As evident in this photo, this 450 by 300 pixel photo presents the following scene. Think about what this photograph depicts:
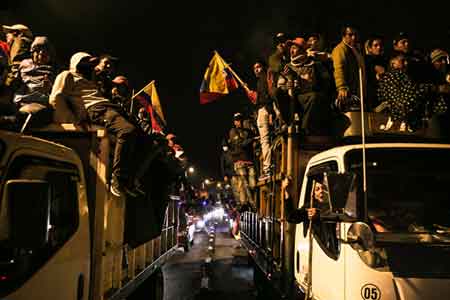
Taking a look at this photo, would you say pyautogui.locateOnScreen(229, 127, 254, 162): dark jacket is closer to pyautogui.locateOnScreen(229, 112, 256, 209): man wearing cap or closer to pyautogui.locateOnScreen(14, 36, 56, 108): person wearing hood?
pyautogui.locateOnScreen(229, 112, 256, 209): man wearing cap

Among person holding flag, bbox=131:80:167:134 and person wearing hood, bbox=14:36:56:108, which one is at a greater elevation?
person holding flag, bbox=131:80:167:134

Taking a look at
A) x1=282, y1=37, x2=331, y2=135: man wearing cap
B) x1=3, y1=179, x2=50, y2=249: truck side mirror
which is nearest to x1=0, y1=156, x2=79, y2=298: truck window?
x1=3, y1=179, x2=50, y2=249: truck side mirror

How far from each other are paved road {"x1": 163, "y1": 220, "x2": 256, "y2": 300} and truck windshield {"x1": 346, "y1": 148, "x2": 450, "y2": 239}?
6043 mm

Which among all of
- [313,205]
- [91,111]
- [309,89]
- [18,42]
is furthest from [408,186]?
[18,42]

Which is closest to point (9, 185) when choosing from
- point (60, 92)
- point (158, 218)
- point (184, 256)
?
point (60, 92)

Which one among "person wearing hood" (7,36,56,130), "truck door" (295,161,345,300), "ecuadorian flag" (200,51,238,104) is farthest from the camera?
"ecuadorian flag" (200,51,238,104)

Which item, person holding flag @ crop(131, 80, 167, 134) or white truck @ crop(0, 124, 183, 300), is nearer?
white truck @ crop(0, 124, 183, 300)

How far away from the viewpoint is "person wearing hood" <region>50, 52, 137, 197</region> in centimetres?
420

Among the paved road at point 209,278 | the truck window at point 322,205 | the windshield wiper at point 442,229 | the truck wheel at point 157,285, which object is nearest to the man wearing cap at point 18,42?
the truck wheel at point 157,285

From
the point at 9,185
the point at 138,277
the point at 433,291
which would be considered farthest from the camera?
the point at 138,277

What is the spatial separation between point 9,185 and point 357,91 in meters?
4.39

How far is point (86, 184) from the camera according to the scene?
3760mm

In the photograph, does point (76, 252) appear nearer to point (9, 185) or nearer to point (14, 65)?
point (9, 185)

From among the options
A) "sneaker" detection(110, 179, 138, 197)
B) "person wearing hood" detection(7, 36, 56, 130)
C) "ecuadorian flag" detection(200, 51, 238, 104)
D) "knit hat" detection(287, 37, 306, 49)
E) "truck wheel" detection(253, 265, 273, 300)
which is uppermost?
"ecuadorian flag" detection(200, 51, 238, 104)
